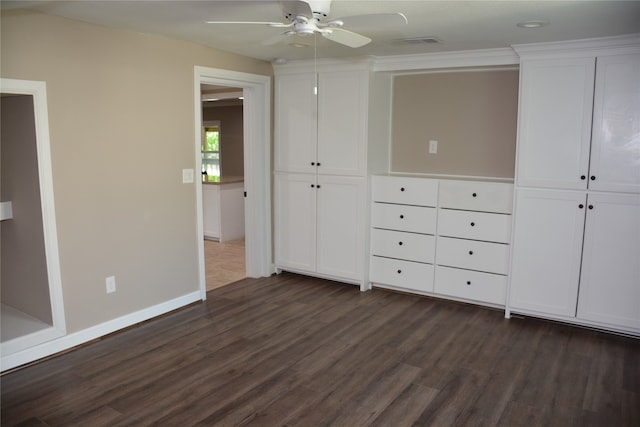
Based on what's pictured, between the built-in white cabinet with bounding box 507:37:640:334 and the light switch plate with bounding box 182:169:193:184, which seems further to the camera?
the light switch plate with bounding box 182:169:193:184

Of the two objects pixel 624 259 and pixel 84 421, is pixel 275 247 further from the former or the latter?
pixel 624 259

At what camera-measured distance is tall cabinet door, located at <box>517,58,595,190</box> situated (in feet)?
12.0

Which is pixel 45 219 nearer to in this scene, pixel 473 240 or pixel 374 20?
pixel 374 20

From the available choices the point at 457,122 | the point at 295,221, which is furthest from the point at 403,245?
the point at 457,122

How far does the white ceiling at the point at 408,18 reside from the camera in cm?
273

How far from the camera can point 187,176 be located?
4168 mm

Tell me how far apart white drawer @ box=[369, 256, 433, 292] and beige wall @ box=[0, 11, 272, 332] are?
1.71 meters

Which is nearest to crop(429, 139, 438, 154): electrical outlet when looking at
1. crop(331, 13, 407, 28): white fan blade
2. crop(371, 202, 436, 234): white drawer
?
crop(371, 202, 436, 234): white drawer

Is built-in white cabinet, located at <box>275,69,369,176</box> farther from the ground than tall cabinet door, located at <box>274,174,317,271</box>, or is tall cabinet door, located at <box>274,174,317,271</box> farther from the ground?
built-in white cabinet, located at <box>275,69,369,176</box>

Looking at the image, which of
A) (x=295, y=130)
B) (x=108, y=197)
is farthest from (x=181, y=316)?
(x=295, y=130)

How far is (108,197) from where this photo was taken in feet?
11.7

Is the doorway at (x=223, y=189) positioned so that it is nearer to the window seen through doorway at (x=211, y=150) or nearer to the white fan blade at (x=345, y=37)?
the window seen through doorway at (x=211, y=150)

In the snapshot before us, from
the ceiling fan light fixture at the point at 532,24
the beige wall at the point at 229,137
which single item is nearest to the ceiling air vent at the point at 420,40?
the ceiling fan light fixture at the point at 532,24

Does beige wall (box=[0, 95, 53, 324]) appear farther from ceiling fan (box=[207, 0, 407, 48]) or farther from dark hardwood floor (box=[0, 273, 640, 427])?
ceiling fan (box=[207, 0, 407, 48])
